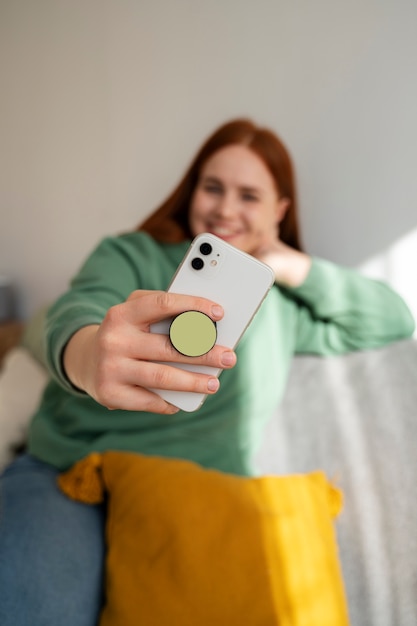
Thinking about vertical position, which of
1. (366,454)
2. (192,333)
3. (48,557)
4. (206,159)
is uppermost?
(206,159)

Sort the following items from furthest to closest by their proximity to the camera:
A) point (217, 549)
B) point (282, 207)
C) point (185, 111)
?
point (185, 111)
point (282, 207)
point (217, 549)

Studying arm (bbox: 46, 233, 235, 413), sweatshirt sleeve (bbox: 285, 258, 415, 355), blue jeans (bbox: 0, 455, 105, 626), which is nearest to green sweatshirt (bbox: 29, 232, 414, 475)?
sweatshirt sleeve (bbox: 285, 258, 415, 355)

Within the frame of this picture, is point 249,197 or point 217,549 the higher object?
point 249,197

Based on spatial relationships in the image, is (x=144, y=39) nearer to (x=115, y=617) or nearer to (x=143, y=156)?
(x=143, y=156)

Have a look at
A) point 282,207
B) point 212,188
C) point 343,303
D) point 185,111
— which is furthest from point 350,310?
point 185,111

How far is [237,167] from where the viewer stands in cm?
90

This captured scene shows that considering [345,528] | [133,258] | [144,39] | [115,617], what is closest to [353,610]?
[345,528]

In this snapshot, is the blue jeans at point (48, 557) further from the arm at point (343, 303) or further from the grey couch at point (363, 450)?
the arm at point (343, 303)

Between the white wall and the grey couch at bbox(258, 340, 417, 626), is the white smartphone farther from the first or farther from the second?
the white wall

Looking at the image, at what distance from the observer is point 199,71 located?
1.14 meters

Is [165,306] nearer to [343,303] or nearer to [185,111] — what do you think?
[343,303]

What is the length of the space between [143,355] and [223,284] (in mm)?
94

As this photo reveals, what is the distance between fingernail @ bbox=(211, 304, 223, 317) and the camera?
39 centimetres

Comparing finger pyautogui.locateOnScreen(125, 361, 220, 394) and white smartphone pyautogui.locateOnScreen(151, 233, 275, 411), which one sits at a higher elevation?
white smartphone pyautogui.locateOnScreen(151, 233, 275, 411)
